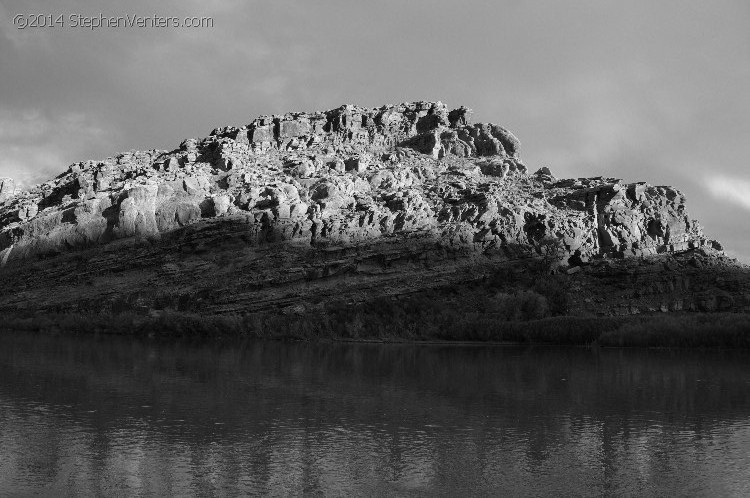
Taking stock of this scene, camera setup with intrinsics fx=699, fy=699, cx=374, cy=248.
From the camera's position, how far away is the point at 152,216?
99062mm

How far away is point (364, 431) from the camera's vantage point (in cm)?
2233

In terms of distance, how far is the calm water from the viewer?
16.2 meters

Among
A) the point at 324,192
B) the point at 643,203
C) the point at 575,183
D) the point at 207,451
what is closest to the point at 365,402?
the point at 207,451

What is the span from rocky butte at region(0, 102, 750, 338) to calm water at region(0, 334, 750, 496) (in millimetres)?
42592

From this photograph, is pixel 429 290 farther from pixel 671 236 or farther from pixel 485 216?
pixel 671 236

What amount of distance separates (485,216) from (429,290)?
625 inches

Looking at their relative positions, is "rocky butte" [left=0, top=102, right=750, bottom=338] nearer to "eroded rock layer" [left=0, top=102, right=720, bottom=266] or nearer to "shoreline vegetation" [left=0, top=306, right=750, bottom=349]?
"eroded rock layer" [left=0, top=102, right=720, bottom=266]

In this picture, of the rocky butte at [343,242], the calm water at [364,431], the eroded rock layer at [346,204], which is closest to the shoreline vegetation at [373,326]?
the rocky butte at [343,242]

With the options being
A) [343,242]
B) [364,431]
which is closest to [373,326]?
[343,242]

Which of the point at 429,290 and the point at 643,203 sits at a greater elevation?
the point at 643,203

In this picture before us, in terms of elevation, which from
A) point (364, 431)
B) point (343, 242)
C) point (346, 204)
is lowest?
point (364, 431)

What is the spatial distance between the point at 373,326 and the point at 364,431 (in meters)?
59.4

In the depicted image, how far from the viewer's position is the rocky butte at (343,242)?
8581 cm

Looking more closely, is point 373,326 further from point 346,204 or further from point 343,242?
point 346,204
